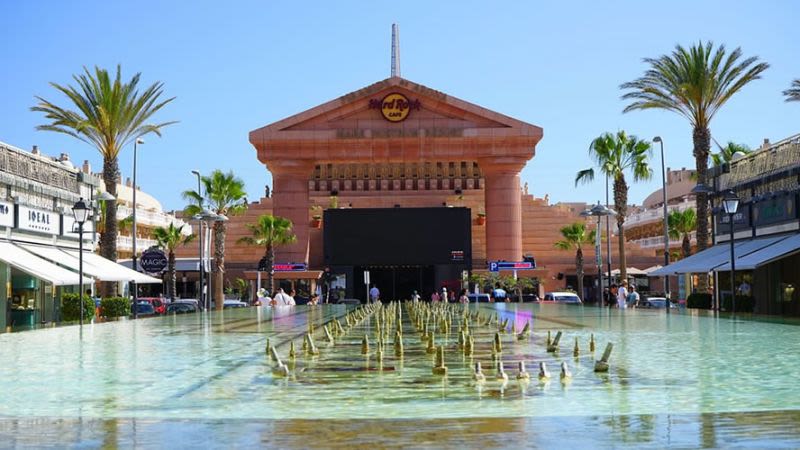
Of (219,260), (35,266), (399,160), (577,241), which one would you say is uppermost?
(399,160)

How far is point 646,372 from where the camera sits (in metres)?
14.8

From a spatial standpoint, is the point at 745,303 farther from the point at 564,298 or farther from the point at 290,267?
the point at 290,267

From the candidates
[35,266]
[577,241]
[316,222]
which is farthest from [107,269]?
[316,222]

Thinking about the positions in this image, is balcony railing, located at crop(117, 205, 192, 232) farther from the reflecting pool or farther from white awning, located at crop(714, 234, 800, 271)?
the reflecting pool

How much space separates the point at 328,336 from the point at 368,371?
23.0 feet

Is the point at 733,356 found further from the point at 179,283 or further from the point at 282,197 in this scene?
the point at 179,283

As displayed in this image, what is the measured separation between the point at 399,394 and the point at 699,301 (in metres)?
34.8

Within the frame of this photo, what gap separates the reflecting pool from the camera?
895 centimetres

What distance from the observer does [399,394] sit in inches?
476

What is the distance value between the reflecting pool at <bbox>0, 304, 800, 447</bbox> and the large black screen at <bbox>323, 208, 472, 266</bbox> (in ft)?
166

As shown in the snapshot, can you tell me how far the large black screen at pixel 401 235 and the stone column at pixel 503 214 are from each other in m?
3.49

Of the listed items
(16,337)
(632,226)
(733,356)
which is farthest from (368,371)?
(632,226)

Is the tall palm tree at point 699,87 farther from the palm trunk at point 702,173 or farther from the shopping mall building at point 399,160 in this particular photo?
the shopping mall building at point 399,160

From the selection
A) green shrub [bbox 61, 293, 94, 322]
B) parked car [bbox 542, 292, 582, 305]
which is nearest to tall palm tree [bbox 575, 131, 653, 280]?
parked car [bbox 542, 292, 582, 305]
